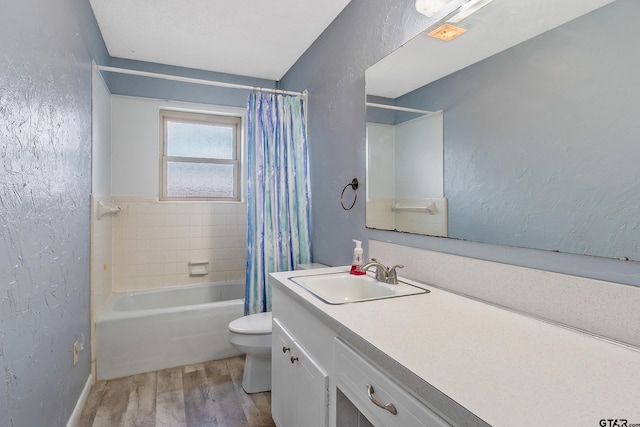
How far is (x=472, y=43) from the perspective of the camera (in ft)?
4.22

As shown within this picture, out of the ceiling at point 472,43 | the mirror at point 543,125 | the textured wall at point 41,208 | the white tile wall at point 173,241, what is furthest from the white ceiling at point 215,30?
the white tile wall at point 173,241

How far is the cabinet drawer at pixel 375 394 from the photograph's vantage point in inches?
27.9

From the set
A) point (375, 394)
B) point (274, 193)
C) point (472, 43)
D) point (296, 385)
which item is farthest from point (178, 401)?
point (472, 43)

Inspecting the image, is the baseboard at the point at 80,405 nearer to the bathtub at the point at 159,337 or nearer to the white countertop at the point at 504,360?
the bathtub at the point at 159,337

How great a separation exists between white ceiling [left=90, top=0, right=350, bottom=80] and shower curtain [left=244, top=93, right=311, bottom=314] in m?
0.45

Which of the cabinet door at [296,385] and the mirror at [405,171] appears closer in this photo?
the cabinet door at [296,385]

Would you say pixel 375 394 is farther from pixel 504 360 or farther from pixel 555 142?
pixel 555 142

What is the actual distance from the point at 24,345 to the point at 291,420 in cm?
103

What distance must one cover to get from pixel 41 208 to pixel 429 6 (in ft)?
5.85

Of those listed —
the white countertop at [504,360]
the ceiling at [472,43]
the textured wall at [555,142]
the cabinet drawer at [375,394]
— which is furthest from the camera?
the ceiling at [472,43]

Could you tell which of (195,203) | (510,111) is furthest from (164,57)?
(510,111)

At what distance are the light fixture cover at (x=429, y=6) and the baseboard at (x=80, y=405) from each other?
256 cm

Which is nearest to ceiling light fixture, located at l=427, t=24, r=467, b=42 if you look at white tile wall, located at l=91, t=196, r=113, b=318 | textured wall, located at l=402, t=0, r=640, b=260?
textured wall, located at l=402, t=0, r=640, b=260

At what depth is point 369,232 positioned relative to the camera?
1926 mm
